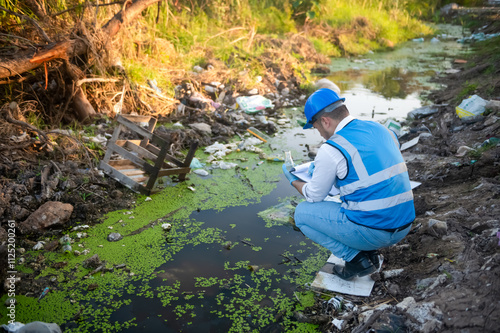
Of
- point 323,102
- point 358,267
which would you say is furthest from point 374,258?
point 323,102

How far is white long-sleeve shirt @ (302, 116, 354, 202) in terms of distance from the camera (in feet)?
8.79

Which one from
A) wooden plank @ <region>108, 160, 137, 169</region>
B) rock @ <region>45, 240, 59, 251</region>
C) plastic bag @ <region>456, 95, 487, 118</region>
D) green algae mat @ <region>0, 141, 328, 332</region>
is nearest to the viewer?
green algae mat @ <region>0, 141, 328, 332</region>

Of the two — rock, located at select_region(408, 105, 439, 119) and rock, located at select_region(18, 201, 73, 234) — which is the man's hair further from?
rock, located at select_region(408, 105, 439, 119)

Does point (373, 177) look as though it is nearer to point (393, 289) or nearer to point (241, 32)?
point (393, 289)

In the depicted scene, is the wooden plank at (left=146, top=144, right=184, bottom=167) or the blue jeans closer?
the blue jeans

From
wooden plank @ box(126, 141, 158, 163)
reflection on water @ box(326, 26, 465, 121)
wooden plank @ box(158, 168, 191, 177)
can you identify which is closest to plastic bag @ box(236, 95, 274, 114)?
reflection on water @ box(326, 26, 465, 121)

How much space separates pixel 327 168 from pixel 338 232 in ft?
1.59

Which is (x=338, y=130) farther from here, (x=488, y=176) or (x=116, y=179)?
A: (x=116, y=179)

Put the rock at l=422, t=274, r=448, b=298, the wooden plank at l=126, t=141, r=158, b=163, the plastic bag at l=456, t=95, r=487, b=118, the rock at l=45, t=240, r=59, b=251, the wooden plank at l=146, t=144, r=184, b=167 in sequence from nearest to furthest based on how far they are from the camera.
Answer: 1. the rock at l=422, t=274, r=448, b=298
2. the rock at l=45, t=240, r=59, b=251
3. the wooden plank at l=126, t=141, r=158, b=163
4. the wooden plank at l=146, t=144, r=184, b=167
5. the plastic bag at l=456, t=95, r=487, b=118

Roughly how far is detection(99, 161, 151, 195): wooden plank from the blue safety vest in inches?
90.0

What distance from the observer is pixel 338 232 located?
2.88 m

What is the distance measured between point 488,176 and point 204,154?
332 cm

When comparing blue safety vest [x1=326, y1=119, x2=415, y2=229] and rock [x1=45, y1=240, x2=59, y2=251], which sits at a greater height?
blue safety vest [x1=326, y1=119, x2=415, y2=229]

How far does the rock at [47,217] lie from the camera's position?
3557 mm
